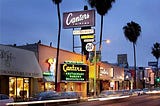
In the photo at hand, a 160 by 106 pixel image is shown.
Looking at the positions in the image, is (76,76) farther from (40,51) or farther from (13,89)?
(13,89)

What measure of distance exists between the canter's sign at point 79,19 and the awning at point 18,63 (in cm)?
2097

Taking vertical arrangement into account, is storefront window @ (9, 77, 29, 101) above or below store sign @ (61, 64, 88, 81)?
below

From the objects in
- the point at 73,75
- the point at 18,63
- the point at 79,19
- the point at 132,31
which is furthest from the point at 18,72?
the point at 132,31

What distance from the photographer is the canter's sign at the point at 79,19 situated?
2517 inches

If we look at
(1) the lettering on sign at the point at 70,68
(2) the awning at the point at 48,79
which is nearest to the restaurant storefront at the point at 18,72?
(2) the awning at the point at 48,79

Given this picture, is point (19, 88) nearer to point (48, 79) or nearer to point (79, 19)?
point (48, 79)

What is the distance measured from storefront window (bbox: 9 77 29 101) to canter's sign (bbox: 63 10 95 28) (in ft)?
73.4

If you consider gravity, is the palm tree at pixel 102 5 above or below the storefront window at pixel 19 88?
above

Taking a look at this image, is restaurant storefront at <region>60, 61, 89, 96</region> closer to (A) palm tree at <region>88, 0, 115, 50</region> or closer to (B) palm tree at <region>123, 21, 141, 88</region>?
(A) palm tree at <region>88, 0, 115, 50</region>

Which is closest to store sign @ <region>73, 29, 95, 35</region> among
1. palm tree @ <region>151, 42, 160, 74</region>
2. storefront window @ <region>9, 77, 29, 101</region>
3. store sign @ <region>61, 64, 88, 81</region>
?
store sign @ <region>61, 64, 88, 81</region>

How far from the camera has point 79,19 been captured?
6456cm

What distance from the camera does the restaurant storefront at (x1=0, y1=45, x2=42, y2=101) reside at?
38875 millimetres

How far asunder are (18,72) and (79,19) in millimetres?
25608

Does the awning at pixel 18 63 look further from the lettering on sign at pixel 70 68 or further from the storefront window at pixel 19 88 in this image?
the lettering on sign at pixel 70 68
